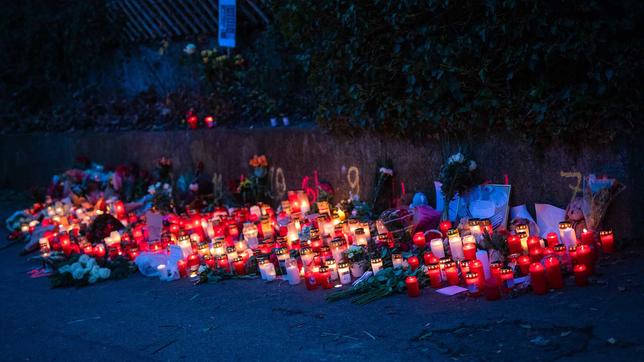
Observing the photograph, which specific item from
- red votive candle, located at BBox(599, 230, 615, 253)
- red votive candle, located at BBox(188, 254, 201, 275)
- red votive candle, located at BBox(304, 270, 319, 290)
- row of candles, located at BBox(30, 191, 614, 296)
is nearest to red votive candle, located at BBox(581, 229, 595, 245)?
row of candles, located at BBox(30, 191, 614, 296)

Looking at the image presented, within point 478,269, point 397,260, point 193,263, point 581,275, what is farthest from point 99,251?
point 581,275

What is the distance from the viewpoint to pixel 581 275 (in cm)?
534

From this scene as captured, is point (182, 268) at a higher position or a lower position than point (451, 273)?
lower

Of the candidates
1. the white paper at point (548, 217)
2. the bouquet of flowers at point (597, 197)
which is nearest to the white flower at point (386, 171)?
the white paper at point (548, 217)

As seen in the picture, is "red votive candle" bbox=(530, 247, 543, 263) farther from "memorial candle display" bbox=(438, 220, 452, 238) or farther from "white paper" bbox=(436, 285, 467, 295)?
"memorial candle display" bbox=(438, 220, 452, 238)

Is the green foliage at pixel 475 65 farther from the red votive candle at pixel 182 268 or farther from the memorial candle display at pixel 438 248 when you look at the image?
the red votive candle at pixel 182 268

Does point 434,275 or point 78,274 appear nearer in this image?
point 434,275

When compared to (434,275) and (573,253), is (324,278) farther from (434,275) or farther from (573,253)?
(573,253)

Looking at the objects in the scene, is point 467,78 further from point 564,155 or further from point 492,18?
point 564,155

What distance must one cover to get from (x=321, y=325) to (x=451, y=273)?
114cm

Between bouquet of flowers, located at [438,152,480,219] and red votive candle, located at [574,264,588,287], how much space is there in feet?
6.52

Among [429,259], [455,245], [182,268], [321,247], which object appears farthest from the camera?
[182,268]

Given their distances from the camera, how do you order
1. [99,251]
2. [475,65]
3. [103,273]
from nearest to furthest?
[475,65]
[103,273]
[99,251]

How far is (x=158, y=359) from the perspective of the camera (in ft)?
16.9
